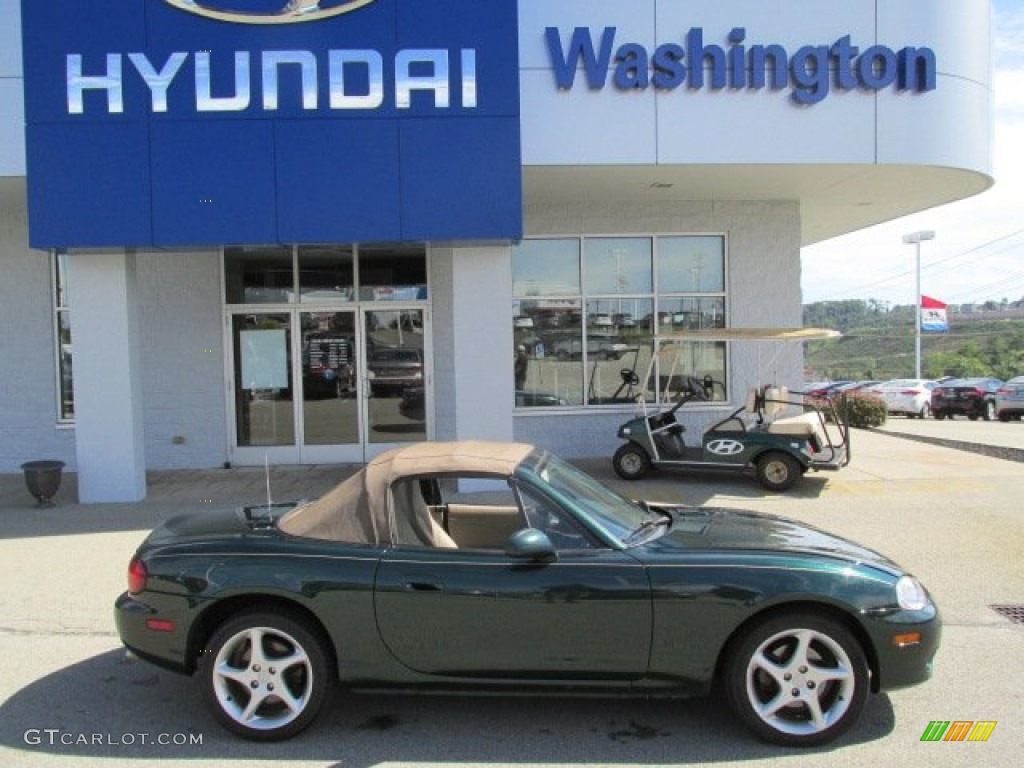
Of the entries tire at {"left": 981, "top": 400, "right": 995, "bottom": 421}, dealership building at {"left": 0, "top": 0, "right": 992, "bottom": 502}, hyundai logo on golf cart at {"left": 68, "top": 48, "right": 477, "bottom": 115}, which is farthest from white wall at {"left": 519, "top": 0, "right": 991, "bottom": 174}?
tire at {"left": 981, "top": 400, "right": 995, "bottom": 421}

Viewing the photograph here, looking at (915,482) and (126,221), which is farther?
(915,482)

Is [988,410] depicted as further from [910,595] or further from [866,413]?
[910,595]

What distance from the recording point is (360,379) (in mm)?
12469


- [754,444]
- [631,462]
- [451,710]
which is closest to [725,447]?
[754,444]

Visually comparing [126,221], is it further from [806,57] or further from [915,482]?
[915,482]

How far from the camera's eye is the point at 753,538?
4.38 metres

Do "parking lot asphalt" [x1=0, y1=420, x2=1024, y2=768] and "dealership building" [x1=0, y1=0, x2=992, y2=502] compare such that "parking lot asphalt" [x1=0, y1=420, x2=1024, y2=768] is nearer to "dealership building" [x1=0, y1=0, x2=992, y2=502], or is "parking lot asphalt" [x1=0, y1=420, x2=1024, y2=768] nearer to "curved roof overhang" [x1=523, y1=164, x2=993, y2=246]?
"dealership building" [x1=0, y1=0, x2=992, y2=502]

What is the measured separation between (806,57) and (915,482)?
5303 millimetres

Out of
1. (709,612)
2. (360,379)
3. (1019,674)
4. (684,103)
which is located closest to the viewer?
(709,612)

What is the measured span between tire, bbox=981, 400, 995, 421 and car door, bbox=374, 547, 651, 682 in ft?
104

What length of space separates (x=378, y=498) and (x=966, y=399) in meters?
32.4

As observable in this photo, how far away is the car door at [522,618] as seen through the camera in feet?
12.9

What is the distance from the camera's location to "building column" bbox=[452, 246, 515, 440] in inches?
389

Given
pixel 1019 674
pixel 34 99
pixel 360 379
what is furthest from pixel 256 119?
pixel 1019 674
